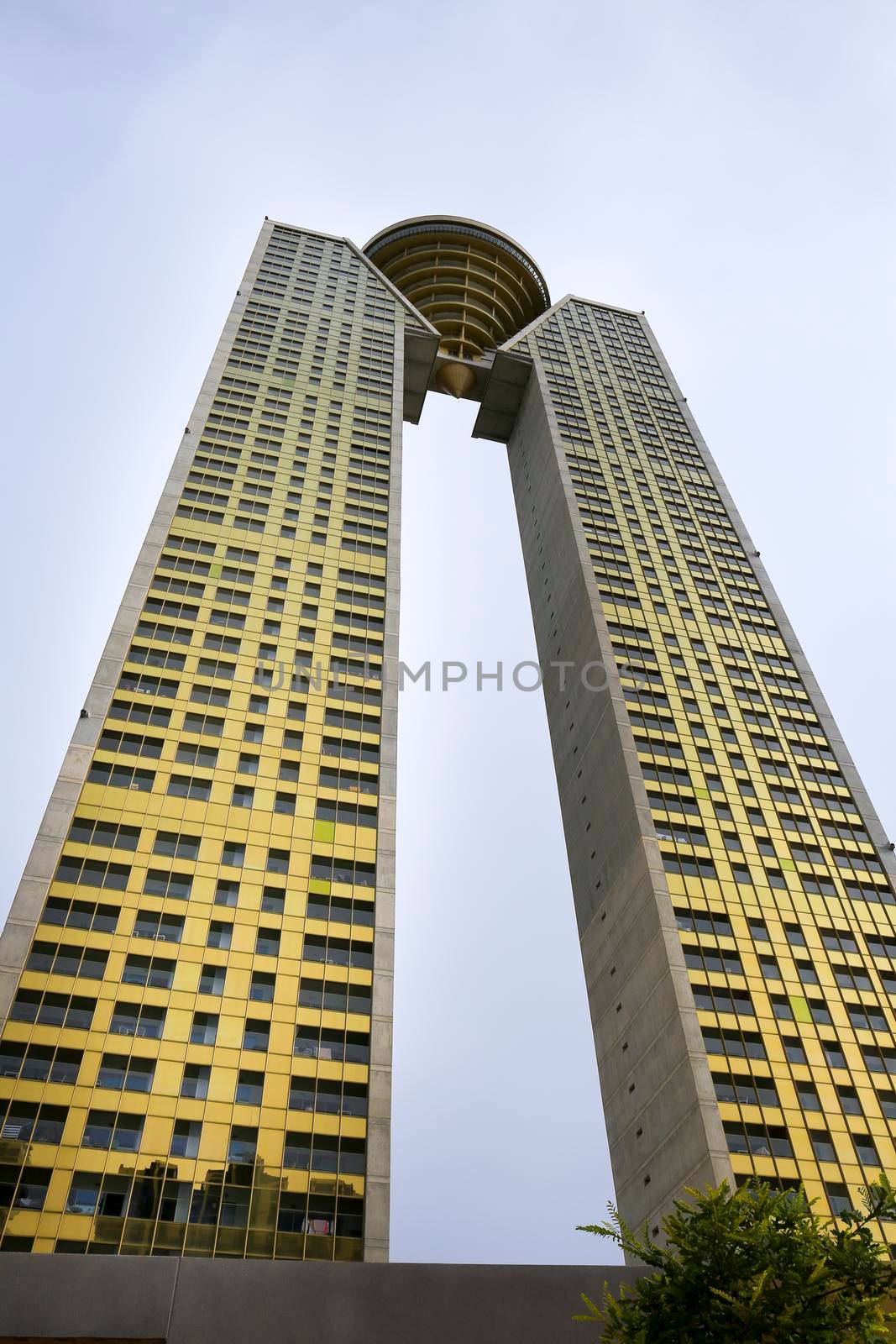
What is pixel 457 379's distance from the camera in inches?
3819

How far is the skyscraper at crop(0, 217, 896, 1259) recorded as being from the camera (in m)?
35.2

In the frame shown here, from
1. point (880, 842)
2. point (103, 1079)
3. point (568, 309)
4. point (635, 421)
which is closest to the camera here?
point (103, 1079)

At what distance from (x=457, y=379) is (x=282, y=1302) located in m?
84.7

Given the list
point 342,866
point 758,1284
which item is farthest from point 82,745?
point 758,1284

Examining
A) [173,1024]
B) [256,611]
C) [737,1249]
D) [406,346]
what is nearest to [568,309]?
[406,346]

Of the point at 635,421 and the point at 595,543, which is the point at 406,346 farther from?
the point at 595,543

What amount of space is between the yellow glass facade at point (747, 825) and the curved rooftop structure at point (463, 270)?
26.3m

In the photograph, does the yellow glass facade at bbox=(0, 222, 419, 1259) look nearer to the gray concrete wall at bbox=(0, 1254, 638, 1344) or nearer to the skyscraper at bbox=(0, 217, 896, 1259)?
the skyscraper at bbox=(0, 217, 896, 1259)

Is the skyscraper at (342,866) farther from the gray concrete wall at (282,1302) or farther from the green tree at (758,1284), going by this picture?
the green tree at (758,1284)

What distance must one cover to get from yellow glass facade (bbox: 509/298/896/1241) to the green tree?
25566 millimetres

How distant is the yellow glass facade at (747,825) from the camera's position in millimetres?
42375

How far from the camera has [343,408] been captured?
7494cm

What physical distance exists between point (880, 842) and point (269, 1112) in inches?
1358

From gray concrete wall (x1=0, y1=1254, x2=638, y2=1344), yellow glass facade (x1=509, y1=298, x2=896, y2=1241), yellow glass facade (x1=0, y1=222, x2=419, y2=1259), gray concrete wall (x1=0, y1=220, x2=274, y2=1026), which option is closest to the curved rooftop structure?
yellow glass facade (x1=509, y1=298, x2=896, y2=1241)
